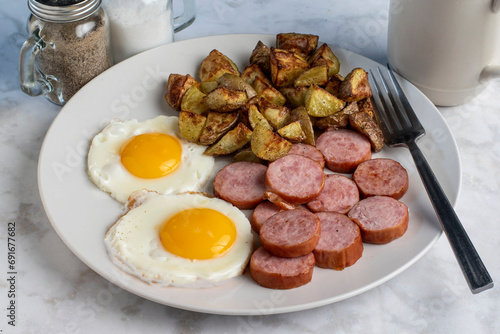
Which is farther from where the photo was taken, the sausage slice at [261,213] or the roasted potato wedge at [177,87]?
the roasted potato wedge at [177,87]

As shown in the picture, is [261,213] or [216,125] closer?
[261,213]

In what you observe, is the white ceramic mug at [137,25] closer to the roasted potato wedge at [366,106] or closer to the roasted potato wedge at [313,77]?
the roasted potato wedge at [313,77]

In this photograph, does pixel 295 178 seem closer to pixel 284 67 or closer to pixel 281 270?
pixel 281 270

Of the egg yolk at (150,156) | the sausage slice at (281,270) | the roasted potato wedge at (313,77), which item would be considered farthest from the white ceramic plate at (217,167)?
the roasted potato wedge at (313,77)

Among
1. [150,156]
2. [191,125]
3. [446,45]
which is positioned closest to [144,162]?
[150,156]

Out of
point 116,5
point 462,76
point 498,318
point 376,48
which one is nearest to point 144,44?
point 116,5

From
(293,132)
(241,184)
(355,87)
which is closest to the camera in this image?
(241,184)
